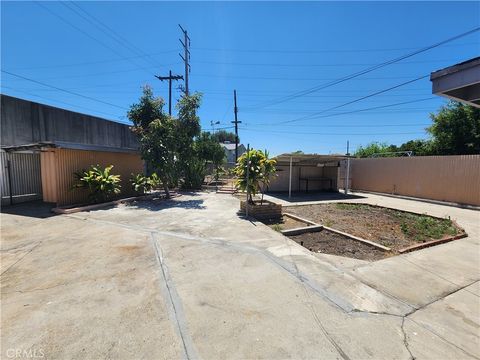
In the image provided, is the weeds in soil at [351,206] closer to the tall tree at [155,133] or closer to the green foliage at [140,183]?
the tall tree at [155,133]

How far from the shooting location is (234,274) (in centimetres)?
365

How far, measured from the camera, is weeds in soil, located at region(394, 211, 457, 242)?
5.94 metres

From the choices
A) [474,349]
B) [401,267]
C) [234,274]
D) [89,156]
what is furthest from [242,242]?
[89,156]

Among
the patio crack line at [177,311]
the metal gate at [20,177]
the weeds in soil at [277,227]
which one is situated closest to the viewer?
the patio crack line at [177,311]

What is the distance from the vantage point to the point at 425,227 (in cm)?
662

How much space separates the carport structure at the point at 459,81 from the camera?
278cm

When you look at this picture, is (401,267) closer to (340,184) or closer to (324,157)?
(324,157)

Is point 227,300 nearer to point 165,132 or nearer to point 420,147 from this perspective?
point 165,132

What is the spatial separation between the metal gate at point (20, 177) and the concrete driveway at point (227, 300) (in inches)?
207

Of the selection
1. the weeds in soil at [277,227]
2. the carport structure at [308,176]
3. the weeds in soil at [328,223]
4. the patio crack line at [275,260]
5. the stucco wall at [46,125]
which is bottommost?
the weeds in soil at [328,223]

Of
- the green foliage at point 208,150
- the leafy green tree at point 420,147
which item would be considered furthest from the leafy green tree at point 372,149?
the green foliage at point 208,150

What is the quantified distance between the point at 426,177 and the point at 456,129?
866 centimetres

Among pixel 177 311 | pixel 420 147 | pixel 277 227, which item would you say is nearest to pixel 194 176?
pixel 277 227

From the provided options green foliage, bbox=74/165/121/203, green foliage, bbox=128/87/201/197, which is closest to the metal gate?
green foliage, bbox=74/165/121/203
